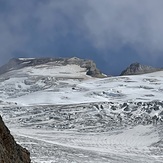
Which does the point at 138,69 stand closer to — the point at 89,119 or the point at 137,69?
the point at 137,69

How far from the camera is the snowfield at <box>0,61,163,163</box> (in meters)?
33.1

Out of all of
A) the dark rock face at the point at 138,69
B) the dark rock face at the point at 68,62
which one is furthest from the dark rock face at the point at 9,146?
the dark rock face at the point at 138,69

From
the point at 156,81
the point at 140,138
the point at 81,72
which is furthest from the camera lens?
the point at 81,72

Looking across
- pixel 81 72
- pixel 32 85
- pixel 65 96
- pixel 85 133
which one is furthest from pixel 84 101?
pixel 81 72

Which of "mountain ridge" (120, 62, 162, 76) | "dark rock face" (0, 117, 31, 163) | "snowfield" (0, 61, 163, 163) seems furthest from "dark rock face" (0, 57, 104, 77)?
"dark rock face" (0, 117, 31, 163)

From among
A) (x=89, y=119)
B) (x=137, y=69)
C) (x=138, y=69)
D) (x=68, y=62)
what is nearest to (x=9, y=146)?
(x=89, y=119)

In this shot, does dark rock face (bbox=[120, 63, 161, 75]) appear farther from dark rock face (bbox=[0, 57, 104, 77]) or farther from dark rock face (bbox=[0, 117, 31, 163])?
dark rock face (bbox=[0, 117, 31, 163])

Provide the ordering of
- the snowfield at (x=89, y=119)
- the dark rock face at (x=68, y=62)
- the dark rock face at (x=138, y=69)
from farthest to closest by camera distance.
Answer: the dark rock face at (x=138, y=69), the dark rock face at (x=68, y=62), the snowfield at (x=89, y=119)

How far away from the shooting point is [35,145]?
3344 centimetres

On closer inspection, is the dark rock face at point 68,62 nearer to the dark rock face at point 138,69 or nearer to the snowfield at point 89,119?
the dark rock face at point 138,69

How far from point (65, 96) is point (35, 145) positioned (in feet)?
99.1

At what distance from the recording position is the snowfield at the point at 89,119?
33094 millimetres

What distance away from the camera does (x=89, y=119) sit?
50.3 m

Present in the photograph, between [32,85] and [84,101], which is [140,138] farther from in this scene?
[32,85]
